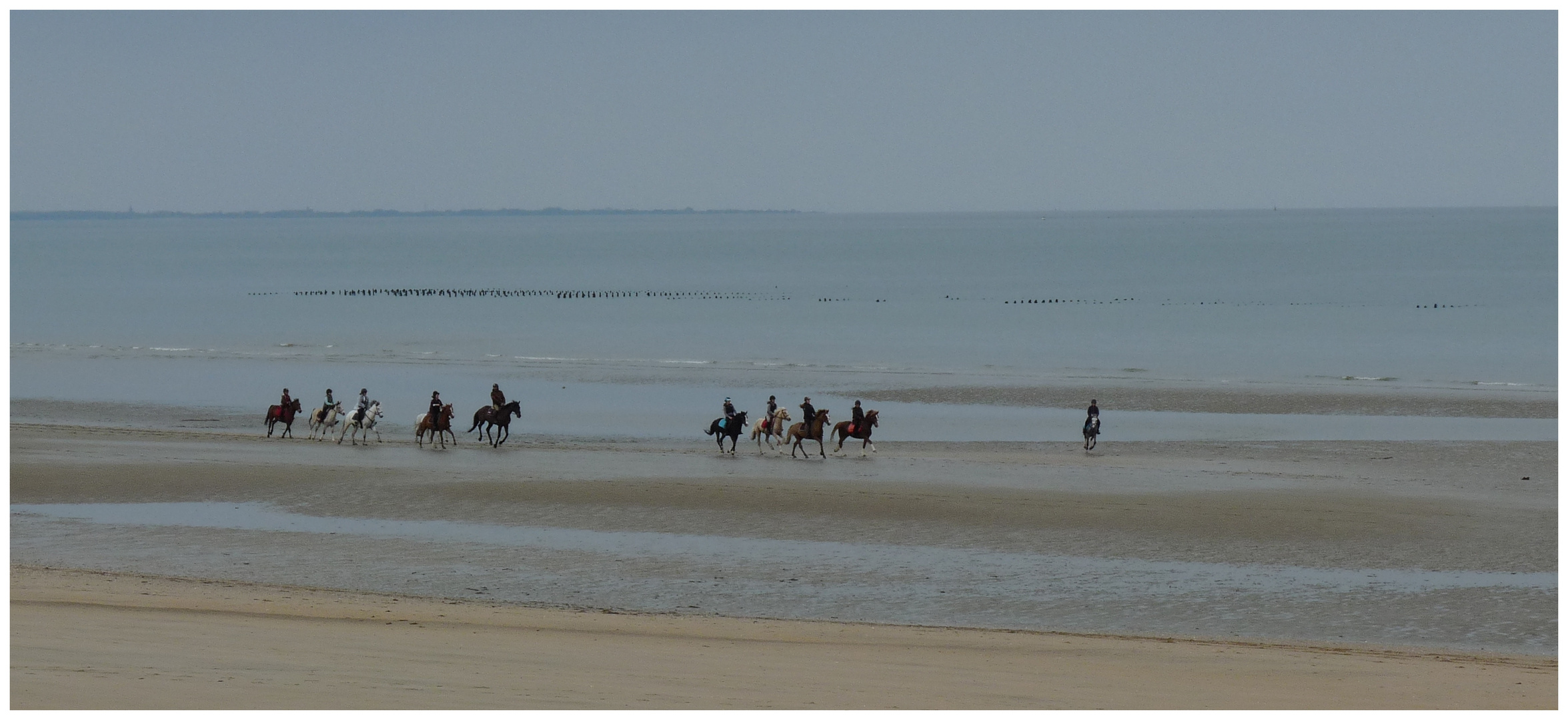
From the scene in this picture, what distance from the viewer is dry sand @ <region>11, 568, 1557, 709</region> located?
10.4 m

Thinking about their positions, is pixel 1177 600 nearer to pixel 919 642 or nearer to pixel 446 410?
pixel 919 642

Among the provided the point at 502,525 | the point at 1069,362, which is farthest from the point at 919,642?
the point at 1069,362

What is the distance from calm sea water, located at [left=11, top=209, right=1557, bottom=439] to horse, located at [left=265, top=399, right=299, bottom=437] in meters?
6.93

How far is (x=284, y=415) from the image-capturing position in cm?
3170

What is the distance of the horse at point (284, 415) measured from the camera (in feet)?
104

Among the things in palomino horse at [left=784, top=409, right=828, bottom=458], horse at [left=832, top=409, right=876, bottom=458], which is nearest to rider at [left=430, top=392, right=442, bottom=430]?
palomino horse at [left=784, top=409, right=828, bottom=458]

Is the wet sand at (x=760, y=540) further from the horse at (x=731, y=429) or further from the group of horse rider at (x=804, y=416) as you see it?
the group of horse rider at (x=804, y=416)

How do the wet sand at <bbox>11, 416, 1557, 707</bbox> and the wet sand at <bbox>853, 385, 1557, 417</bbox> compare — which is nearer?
the wet sand at <bbox>11, 416, 1557, 707</bbox>

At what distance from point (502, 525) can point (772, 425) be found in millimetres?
8580

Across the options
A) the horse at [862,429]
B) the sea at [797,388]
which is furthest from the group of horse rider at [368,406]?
the horse at [862,429]

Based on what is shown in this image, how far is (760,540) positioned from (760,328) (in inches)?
1937

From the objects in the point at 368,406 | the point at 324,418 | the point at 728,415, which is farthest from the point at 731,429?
the point at 324,418

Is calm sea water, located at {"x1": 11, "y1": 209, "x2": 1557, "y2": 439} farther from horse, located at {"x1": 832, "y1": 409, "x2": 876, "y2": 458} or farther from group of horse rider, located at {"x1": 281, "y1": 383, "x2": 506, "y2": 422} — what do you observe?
horse, located at {"x1": 832, "y1": 409, "x2": 876, "y2": 458}

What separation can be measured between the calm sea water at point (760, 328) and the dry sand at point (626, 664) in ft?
70.7
